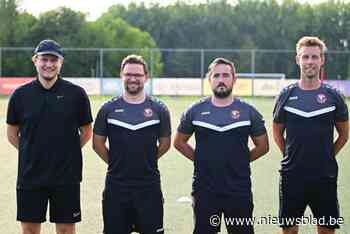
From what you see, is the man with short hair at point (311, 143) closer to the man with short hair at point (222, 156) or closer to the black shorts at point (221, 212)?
the man with short hair at point (222, 156)

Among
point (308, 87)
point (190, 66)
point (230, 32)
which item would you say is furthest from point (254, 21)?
point (308, 87)

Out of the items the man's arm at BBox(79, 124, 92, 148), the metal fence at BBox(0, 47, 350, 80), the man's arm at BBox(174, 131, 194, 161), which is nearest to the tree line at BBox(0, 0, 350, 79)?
the metal fence at BBox(0, 47, 350, 80)

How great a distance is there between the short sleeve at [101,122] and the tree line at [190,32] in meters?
37.6

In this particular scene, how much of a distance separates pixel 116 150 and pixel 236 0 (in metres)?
78.0

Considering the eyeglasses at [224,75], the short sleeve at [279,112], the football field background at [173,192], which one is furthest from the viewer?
the football field background at [173,192]

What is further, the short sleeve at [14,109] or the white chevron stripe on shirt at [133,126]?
the short sleeve at [14,109]

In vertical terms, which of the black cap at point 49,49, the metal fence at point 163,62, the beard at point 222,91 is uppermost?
the black cap at point 49,49

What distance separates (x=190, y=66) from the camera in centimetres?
5941

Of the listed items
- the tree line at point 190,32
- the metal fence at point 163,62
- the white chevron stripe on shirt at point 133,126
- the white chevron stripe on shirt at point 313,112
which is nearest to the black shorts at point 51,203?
the white chevron stripe on shirt at point 133,126

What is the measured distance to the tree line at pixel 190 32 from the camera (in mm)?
50281

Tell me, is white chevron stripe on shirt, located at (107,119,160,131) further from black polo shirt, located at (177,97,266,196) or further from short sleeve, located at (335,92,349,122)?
short sleeve, located at (335,92,349,122)

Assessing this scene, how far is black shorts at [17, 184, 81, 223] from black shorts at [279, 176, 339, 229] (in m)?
1.80

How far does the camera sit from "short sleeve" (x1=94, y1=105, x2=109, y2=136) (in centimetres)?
555

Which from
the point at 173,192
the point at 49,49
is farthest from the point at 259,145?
the point at 173,192
